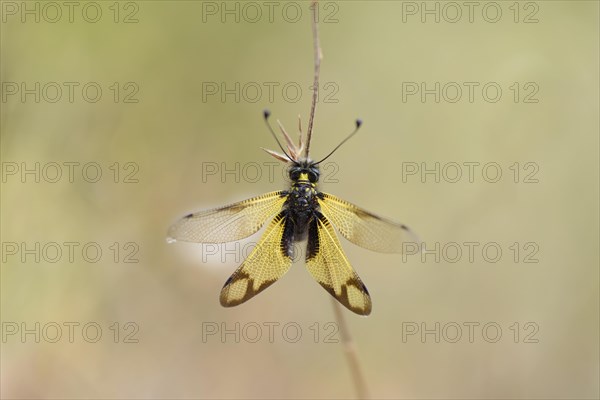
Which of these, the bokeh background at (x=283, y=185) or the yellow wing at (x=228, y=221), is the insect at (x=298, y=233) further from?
the bokeh background at (x=283, y=185)

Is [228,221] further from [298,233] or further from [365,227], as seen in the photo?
[365,227]

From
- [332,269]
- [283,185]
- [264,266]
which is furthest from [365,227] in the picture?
[283,185]

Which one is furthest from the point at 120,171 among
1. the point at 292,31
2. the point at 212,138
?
the point at 292,31

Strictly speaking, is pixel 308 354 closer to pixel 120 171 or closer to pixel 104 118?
pixel 120 171

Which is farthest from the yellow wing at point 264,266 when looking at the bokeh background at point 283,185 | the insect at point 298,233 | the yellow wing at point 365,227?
the bokeh background at point 283,185

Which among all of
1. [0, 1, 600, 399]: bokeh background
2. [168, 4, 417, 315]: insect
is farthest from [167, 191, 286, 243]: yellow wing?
[0, 1, 600, 399]: bokeh background

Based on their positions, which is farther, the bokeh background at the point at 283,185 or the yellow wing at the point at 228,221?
the bokeh background at the point at 283,185
